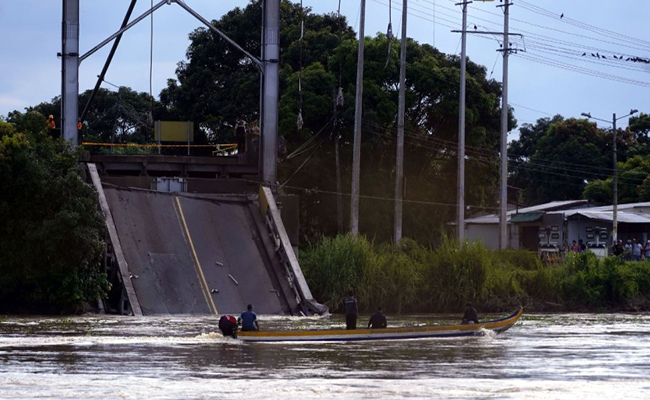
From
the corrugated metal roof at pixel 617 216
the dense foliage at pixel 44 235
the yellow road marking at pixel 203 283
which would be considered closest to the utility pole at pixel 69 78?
the dense foliage at pixel 44 235

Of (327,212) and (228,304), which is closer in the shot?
(228,304)

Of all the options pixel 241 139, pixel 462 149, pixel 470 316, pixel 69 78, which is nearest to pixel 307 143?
pixel 462 149

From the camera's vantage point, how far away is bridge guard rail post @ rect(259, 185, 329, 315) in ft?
122

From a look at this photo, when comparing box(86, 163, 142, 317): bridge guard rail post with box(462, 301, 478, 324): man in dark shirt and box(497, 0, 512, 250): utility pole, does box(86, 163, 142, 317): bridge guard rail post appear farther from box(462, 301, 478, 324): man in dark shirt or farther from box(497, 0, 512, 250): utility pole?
box(497, 0, 512, 250): utility pole

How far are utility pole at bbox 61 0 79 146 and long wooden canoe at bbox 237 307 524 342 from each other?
16.2 metres

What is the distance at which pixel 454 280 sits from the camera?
133ft

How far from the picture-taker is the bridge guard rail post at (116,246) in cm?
3503

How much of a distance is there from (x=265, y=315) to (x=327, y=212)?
908 inches

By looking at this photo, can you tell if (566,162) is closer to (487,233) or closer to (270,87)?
(487,233)

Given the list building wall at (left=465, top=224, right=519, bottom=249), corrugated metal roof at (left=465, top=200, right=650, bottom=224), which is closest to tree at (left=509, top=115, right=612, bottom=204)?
corrugated metal roof at (left=465, top=200, right=650, bottom=224)

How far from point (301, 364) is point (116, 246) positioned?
13928 millimetres

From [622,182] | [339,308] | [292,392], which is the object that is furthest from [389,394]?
[622,182]

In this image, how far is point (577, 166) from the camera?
8469 centimetres

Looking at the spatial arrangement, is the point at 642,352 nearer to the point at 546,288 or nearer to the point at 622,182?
the point at 546,288
